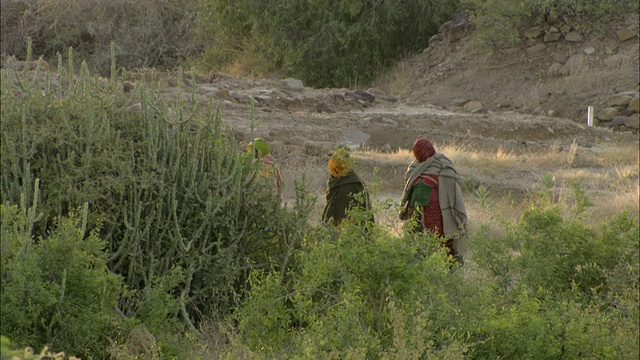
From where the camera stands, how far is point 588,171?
1336 cm

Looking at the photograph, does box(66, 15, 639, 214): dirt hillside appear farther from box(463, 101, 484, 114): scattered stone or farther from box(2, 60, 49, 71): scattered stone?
box(2, 60, 49, 71): scattered stone

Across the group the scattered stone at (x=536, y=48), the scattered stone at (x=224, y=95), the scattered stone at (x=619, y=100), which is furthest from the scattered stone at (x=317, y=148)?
the scattered stone at (x=536, y=48)

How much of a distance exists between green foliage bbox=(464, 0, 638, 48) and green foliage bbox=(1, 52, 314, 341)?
17849 mm

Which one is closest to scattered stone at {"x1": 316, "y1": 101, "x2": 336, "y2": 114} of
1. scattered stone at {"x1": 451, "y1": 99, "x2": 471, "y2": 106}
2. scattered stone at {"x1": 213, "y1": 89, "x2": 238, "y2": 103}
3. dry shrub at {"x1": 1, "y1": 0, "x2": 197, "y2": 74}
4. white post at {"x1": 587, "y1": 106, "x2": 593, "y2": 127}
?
scattered stone at {"x1": 213, "y1": 89, "x2": 238, "y2": 103}

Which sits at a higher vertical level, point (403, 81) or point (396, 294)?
point (396, 294)

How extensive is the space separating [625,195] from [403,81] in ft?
46.2

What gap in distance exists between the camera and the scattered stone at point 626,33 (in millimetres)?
22266

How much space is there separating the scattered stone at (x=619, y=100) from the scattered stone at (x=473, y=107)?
2.92 metres

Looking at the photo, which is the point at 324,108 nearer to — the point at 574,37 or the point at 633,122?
the point at 633,122

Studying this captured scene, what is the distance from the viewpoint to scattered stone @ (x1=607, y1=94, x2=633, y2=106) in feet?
66.6

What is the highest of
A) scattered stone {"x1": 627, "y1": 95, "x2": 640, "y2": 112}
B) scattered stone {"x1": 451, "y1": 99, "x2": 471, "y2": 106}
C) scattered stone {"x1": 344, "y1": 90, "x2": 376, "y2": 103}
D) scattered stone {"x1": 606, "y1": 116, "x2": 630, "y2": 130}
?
scattered stone {"x1": 344, "y1": 90, "x2": 376, "y2": 103}

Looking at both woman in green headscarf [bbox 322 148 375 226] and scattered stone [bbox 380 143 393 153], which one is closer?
woman in green headscarf [bbox 322 148 375 226]

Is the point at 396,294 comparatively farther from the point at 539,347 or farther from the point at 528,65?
the point at 528,65

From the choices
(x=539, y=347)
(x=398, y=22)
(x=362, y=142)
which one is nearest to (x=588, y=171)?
(x=362, y=142)
